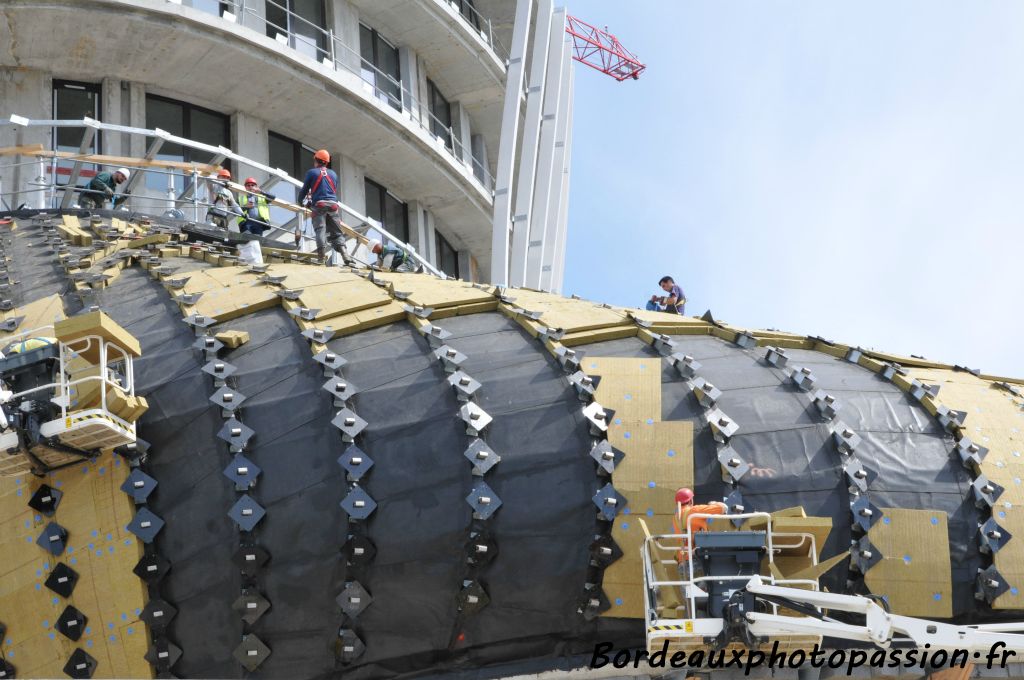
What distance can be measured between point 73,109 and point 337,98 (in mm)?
7503

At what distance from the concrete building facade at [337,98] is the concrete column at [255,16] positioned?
0.17 feet

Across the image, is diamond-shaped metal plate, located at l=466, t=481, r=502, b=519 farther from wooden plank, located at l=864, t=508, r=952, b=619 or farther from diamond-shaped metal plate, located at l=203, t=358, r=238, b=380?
wooden plank, located at l=864, t=508, r=952, b=619

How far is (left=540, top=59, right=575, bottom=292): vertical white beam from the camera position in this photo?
4912 centimetres

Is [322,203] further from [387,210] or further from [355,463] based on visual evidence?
[387,210]

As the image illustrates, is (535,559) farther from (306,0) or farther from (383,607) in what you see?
(306,0)

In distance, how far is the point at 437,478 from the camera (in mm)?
20016

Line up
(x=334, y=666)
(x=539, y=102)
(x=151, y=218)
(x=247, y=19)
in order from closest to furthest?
(x=334, y=666)
(x=151, y=218)
(x=247, y=19)
(x=539, y=102)

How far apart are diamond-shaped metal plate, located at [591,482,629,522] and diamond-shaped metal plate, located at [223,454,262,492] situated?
442 centimetres

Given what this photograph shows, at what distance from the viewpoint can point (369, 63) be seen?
47.7 m

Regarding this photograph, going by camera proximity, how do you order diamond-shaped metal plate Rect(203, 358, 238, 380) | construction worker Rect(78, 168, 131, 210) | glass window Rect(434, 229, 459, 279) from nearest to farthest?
1. diamond-shaped metal plate Rect(203, 358, 238, 380)
2. construction worker Rect(78, 168, 131, 210)
3. glass window Rect(434, 229, 459, 279)

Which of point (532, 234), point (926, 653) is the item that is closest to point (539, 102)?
point (532, 234)

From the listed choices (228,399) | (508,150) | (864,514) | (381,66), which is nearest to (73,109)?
(381,66)

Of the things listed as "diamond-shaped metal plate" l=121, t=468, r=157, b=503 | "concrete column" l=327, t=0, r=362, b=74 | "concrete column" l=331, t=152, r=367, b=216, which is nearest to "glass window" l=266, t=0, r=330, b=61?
"concrete column" l=327, t=0, r=362, b=74

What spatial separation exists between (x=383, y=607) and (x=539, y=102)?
32.2m
